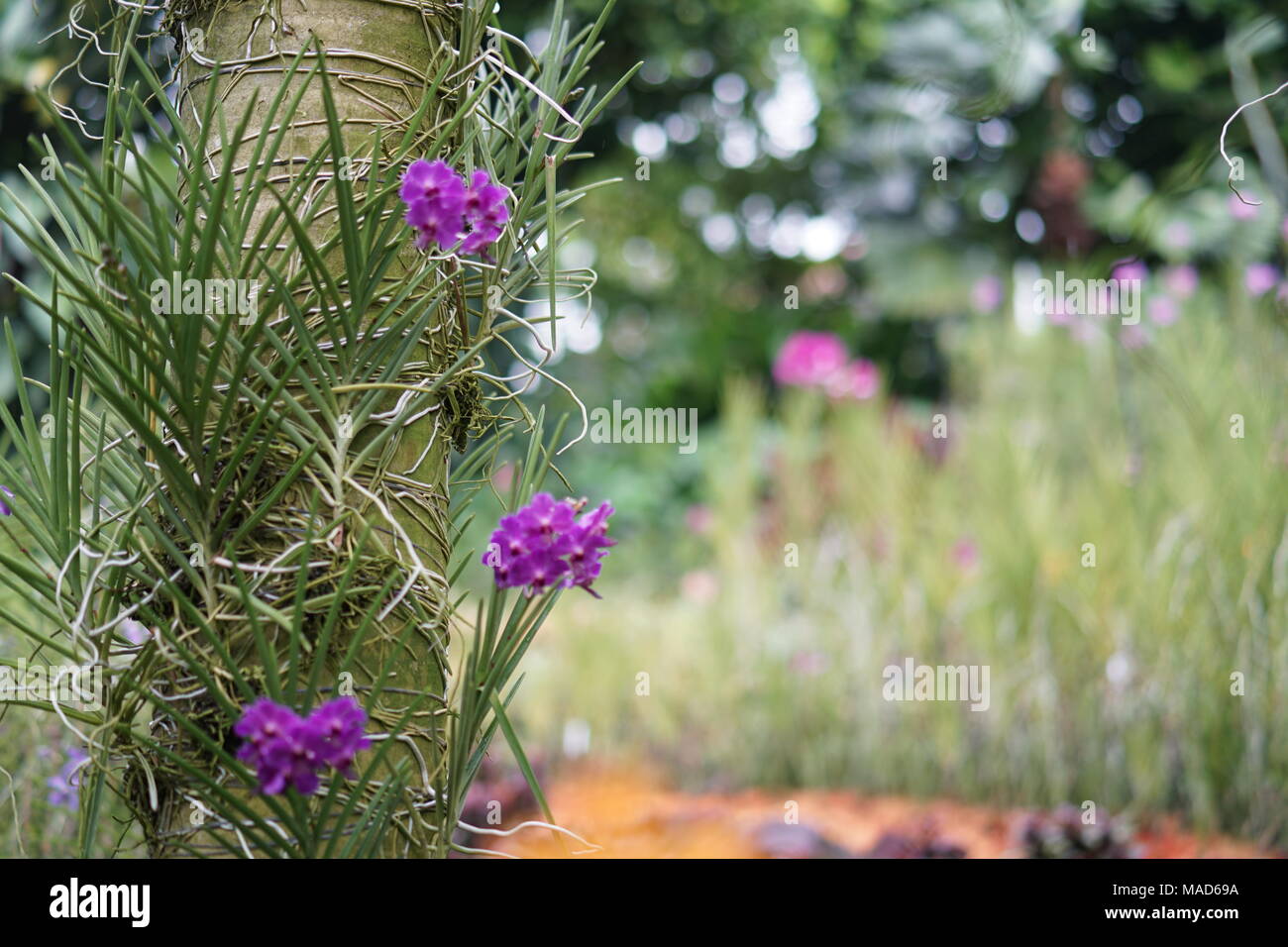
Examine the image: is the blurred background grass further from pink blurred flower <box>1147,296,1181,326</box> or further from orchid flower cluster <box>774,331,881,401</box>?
orchid flower cluster <box>774,331,881,401</box>

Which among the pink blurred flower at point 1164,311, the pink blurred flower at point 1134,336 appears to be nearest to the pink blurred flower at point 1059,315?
the pink blurred flower at point 1164,311

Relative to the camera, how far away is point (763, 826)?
2.07 m

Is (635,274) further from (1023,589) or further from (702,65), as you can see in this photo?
(1023,589)

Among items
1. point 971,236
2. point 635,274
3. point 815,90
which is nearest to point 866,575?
point 815,90

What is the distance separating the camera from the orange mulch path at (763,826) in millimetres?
1916

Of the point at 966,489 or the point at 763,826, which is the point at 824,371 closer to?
the point at 966,489

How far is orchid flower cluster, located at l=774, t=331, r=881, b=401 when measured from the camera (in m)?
Answer: 3.64

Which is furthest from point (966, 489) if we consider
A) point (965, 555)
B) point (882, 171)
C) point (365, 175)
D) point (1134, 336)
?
point (882, 171)

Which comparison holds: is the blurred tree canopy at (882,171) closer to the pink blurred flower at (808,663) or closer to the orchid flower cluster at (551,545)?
the pink blurred flower at (808,663)

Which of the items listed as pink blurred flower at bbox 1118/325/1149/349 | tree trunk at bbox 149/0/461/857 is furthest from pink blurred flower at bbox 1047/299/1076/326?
tree trunk at bbox 149/0/461/857

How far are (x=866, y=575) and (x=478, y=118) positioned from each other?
85.7 inches

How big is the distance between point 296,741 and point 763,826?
178 centimetres

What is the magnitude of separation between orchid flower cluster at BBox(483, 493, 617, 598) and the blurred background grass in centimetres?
20
